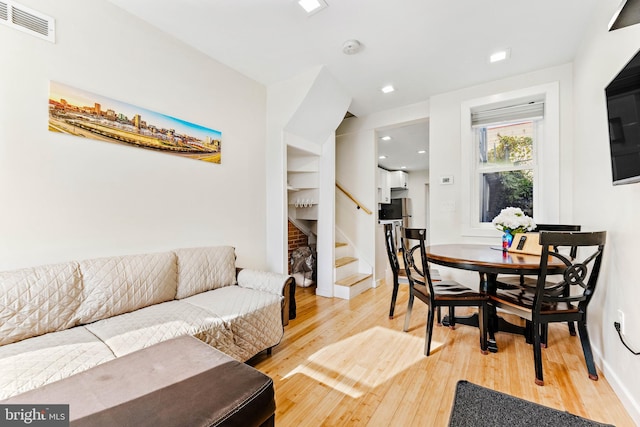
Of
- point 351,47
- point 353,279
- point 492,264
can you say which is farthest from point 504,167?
point 353,279

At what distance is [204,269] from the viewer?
7.39ft

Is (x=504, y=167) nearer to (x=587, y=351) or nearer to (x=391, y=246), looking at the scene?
(x=391, y=246)

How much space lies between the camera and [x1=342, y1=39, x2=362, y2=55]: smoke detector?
235 centimetres

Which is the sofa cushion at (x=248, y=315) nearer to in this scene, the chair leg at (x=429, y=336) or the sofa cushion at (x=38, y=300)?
the sofa cushion at (x=38, y=300)

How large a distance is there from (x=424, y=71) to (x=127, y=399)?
337 cm

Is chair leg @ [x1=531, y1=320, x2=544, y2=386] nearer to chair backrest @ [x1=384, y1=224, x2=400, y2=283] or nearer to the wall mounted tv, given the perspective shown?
the wall mounted tv

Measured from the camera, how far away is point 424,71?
9.36 feet

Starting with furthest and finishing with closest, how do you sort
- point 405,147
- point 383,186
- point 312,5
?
point 383,186, point 405,147, point 312,5

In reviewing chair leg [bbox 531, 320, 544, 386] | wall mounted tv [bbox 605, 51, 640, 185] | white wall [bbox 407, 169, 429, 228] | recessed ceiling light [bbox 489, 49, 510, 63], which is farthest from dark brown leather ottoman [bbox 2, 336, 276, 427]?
white wall [bbox 407, 169, 429, 228]

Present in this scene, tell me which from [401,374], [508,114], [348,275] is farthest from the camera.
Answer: [348,275]

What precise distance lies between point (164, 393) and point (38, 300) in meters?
1.10

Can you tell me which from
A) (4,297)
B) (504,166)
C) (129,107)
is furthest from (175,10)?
(504,166)

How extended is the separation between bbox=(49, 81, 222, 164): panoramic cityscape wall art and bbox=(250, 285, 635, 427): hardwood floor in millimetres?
1878

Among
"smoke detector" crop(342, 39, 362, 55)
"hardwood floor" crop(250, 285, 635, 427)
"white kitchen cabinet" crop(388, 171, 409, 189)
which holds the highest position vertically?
"smoke detector" crop(342, 39, 362, 55)
